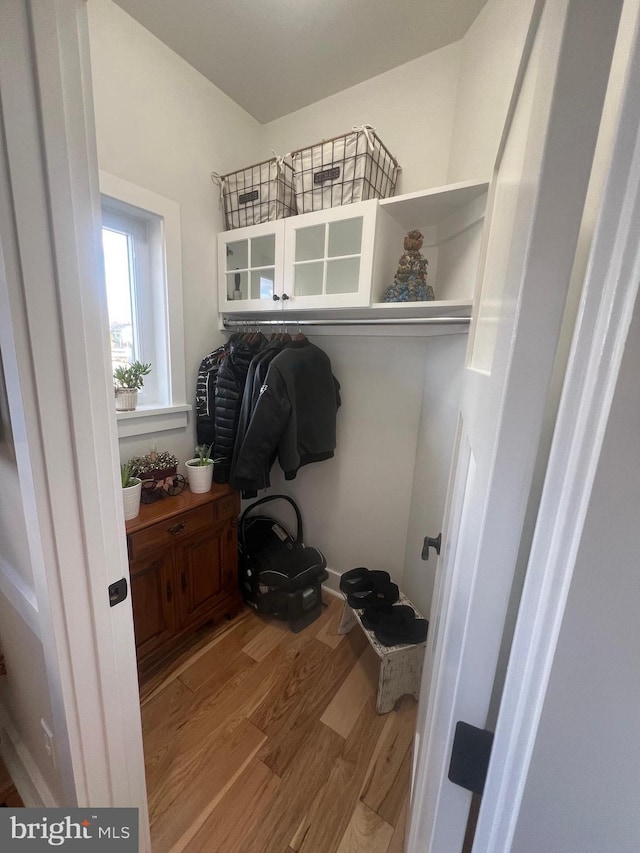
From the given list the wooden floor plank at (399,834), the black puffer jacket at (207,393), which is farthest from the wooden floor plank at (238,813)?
the black puffer jacket at (207,393)

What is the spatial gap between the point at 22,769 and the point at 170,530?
2.69 feet

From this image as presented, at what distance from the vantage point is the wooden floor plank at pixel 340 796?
97 cm

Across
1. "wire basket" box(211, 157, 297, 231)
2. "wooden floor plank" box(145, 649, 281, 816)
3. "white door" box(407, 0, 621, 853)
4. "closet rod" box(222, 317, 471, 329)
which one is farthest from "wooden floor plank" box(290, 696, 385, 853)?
"wire basket" box(211, 157, 297, 231)

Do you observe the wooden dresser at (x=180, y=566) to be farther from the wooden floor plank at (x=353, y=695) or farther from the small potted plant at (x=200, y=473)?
the wooden floor plank at (x=353, y=695)

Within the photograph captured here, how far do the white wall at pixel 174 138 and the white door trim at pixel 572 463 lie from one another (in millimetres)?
1640

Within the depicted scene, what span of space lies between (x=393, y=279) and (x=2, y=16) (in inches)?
48.9

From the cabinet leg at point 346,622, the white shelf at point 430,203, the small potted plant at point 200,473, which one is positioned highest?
the white shelf at point 430,203

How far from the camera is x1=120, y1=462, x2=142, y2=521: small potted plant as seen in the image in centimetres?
127

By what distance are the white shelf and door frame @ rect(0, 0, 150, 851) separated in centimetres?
100

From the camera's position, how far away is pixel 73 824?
2.39 ft

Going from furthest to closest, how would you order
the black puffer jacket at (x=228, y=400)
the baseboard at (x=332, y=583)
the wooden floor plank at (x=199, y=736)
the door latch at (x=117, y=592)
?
the baseboard at (x=332, y=583) → the black puffer jacket at (x=228, y=400) → the wooden floor plank at (x=199, y=736) → the door latch at (x=117, y=592)

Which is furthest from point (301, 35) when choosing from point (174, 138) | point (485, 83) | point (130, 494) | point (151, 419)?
point (130, 494)

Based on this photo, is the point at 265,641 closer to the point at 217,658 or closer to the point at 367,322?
the point at 217,658

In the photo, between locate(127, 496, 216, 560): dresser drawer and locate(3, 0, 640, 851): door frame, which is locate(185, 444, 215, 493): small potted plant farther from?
locate(3, 0, 640, 851): door frame
